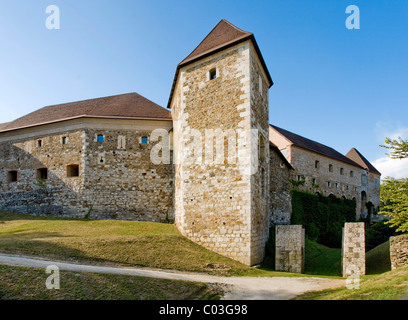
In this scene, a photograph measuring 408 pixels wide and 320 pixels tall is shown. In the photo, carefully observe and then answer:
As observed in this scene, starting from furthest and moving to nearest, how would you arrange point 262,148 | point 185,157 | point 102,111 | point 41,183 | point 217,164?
point 102,111 < point 41,183 < point 262,148 < point 185,157 < point 217,164

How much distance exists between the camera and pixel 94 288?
7500 mm

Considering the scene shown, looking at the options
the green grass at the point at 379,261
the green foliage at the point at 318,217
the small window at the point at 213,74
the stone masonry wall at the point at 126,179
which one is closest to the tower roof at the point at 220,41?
the small window at the point at 213,74

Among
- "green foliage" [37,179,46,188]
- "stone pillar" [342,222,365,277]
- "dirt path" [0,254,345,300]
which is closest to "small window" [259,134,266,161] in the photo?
"stone pillar" [342,222,365,277]

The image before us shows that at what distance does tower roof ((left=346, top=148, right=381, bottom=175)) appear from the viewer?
39703 millimetres

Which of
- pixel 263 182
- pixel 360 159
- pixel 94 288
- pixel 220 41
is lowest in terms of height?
pixel 94 288

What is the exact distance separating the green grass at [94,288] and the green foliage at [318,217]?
14.9m

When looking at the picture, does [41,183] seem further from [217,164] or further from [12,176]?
[217,164]

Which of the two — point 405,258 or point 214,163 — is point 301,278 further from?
point 214,163

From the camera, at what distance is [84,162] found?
67.1 ft

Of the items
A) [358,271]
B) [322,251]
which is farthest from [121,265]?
[322,251]

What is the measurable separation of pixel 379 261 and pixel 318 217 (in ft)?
35.3

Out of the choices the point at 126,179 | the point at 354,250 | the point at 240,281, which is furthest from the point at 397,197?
the point at 126,179

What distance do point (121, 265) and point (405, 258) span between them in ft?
36.1

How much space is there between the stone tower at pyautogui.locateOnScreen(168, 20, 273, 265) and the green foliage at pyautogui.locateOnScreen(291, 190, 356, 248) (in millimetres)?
7935
